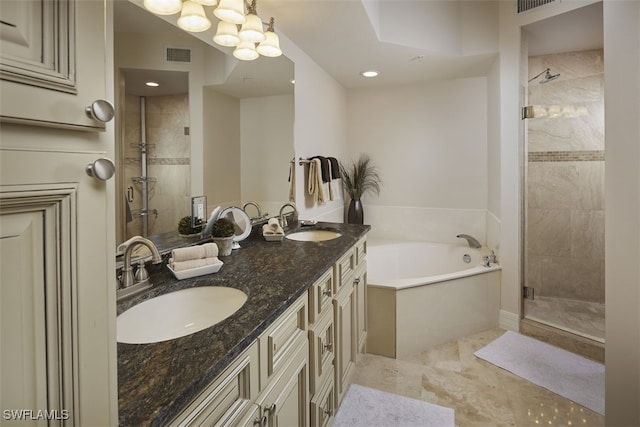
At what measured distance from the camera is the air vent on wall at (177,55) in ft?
4.43

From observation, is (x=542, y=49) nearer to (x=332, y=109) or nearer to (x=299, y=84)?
(x=332, y=109)

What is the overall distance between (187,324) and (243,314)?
31 cm

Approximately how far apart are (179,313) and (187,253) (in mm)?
228

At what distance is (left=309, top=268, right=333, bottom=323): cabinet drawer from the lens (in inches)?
51.8

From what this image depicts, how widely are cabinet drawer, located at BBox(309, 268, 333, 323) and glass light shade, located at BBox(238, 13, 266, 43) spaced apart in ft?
3.77

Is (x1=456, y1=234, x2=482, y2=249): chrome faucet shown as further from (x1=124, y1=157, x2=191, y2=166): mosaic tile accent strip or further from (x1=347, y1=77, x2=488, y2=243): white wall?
(x1=124, y1=157, x2=191, y2=166): mosaic tile accent strip

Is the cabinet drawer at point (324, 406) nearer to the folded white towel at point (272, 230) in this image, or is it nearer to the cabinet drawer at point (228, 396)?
the cabinet drawer at point (228, 396)

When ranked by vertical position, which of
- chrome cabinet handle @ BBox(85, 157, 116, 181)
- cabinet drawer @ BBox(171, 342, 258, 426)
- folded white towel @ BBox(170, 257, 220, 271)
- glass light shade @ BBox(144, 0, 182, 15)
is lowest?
cabinet drawer @ BBox(171, 342, 258, 426)

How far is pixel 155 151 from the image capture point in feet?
4.23

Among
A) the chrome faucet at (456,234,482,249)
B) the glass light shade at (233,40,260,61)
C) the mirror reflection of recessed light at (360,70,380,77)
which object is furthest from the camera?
the chrome faucet at (456,234,482,249)

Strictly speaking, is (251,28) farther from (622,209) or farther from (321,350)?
(622,209)

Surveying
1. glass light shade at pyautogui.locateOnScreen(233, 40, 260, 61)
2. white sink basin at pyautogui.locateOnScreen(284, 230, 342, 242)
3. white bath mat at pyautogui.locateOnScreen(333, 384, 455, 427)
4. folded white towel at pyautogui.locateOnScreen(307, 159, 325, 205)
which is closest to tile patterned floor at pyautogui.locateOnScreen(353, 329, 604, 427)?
white bath mat at pyautogui.locateOnScreen(333, 384, 455, 427)

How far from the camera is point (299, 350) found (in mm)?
1192

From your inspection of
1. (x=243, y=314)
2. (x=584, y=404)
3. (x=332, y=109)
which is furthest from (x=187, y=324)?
(x=332, y=109)
